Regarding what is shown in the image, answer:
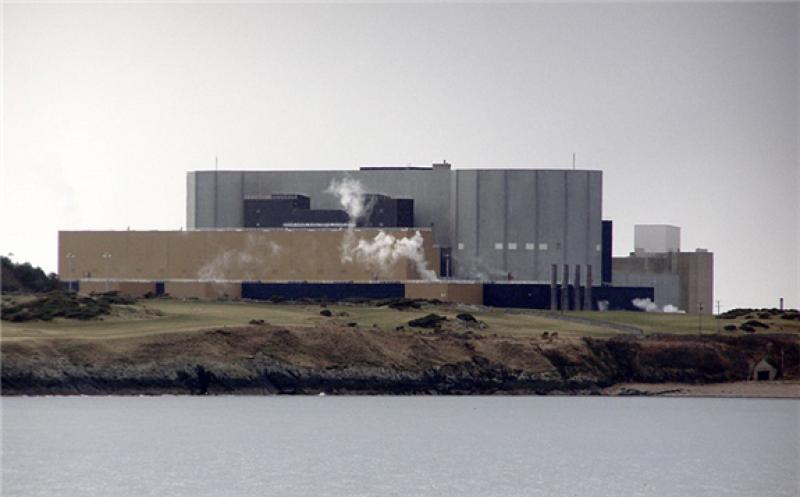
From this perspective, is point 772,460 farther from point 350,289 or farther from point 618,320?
point 350,289

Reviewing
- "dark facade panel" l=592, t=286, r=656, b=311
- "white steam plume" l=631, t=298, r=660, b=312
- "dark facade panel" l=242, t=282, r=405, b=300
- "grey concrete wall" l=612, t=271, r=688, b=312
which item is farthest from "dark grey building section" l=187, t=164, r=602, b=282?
"grey concrete wall" l=612, t=271, r=688, b=312

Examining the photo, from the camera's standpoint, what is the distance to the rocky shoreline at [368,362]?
418 ft

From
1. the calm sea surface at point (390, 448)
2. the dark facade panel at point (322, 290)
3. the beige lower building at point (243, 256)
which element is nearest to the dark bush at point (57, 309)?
the calm sea surface at point (390, 448)

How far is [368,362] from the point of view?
13600 cm

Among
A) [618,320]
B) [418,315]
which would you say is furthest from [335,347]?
[618,320]

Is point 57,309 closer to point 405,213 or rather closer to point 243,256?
point 243,256

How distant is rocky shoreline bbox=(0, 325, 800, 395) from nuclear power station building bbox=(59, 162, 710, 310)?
27360 millimetres

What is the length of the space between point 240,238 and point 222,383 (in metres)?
45.4

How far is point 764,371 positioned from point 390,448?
53.2 metres

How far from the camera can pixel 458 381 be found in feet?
455

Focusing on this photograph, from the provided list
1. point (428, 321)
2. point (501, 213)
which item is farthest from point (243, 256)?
point (428, 321)

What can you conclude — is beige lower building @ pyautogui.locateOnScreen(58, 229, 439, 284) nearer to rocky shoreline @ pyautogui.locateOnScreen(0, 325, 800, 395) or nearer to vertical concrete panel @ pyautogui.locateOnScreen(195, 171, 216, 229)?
vertical concrete panel @ pyautogui.locateOnScreen(195, 171, 216, 229)

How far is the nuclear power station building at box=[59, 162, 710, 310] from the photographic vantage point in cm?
17238

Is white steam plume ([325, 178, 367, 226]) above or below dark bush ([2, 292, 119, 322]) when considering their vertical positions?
above
